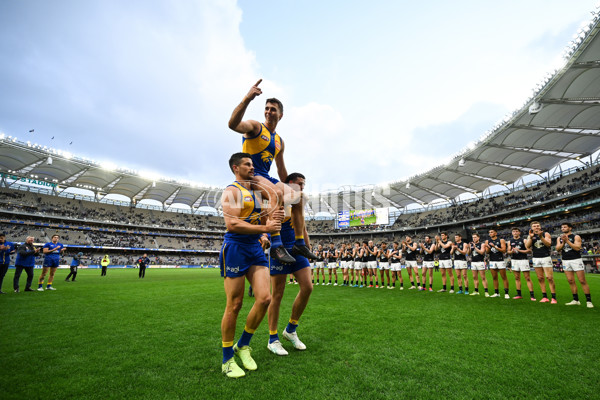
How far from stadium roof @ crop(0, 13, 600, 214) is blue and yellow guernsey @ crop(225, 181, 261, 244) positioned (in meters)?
25.1

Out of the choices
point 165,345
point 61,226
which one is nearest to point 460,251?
point 165,345

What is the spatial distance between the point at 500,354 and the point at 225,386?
338 cm

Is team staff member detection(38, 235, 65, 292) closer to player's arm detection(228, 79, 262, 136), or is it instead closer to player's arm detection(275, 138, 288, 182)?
player's arm detection(275, 138, 288, 182)

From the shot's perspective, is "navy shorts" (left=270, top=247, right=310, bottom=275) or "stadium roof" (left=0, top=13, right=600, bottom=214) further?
"stadium roof" (left=0, top=13, right=600, bottom=214)

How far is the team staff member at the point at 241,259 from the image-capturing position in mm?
3023

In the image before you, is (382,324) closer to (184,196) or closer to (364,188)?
(364,188)

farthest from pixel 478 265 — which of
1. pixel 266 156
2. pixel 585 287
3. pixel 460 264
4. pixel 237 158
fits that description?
pixel 237 158

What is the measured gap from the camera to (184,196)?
56.2 meters

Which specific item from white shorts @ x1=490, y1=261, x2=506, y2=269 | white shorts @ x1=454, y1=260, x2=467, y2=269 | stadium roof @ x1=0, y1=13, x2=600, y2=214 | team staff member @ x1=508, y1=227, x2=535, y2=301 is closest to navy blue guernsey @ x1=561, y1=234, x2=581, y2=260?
team staff member @ x1=508, y1=227, x2=535, y2=301

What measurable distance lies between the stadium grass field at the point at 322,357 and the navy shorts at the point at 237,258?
1.08m

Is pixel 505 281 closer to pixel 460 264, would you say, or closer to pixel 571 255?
pixel 460 264

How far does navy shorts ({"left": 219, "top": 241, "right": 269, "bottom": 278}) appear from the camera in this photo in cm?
312

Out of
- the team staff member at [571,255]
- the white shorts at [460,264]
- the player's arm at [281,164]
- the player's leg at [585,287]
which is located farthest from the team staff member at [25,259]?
the player's leg at [585,287]

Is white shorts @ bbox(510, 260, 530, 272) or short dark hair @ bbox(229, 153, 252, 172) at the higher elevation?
short dark hair @ bbox(229, 153, 252, 172)
